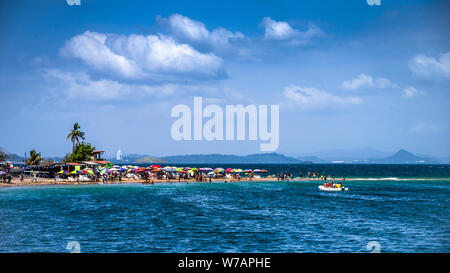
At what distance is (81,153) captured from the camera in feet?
299

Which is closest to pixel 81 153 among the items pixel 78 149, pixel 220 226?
pixel 78 149

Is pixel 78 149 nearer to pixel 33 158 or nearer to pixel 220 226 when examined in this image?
pixel 33 158

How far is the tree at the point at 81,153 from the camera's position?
88.9 m

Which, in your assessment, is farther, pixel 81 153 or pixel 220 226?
pixel 81 153

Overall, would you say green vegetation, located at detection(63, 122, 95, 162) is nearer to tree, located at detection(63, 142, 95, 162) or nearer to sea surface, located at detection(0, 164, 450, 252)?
tree, located at detection(63, 142, 95, 162)

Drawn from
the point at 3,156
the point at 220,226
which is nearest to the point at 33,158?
the point at 3,156

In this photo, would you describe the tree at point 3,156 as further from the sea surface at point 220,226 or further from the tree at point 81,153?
the sea surface at point 220,226

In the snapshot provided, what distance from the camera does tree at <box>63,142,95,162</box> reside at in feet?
292

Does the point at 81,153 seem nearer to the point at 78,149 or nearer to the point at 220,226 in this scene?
the point at 78,149

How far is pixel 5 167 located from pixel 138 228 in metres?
64.8

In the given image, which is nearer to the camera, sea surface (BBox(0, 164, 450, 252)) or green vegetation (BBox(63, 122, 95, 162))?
sea surface (BBox(0, 164, 450, 252))

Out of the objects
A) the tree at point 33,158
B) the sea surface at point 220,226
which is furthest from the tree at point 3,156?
the sea surface at point 220,226

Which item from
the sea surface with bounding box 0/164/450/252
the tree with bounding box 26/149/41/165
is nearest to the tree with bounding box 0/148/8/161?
the tree with bounding box 26/149/41/165

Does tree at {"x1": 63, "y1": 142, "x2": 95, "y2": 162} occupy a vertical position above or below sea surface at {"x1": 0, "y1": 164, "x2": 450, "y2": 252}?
above
